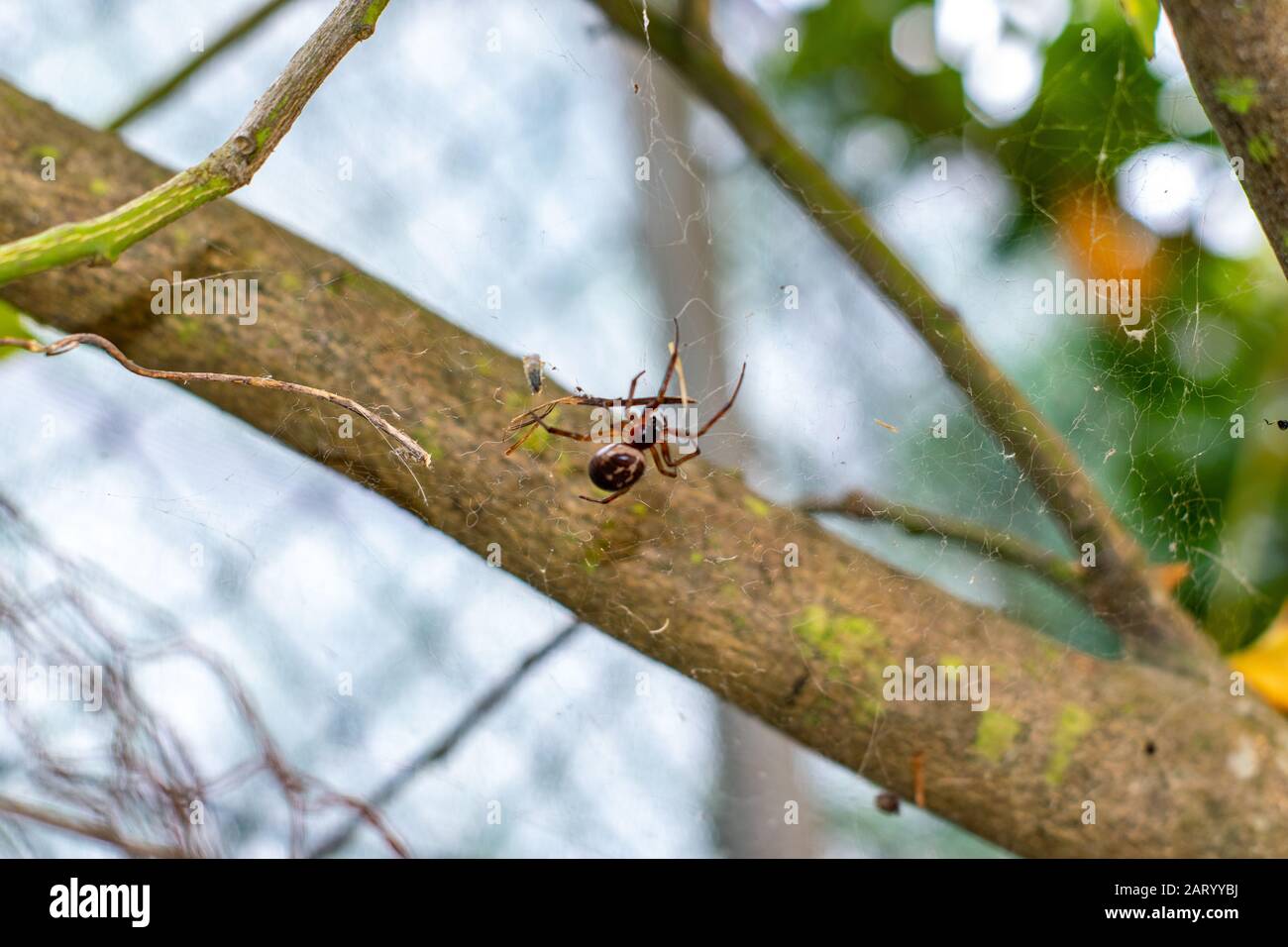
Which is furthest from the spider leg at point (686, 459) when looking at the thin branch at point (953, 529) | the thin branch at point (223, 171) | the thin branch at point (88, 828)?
the thin branch at point (88, 828)

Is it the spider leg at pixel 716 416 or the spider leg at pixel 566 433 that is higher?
the spider leg at pixel 716 416

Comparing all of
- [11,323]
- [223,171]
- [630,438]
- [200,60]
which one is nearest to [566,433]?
[630,438]

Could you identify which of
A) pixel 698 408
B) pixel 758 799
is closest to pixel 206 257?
pixel 698 408

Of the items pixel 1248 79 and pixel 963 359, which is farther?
pixel 963 359

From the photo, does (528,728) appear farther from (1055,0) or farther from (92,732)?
(1055,0)

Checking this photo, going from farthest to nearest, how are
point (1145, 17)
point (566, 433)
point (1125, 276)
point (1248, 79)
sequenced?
point (1125, 276) → point (566, 433) → point (1145, 17) → point (1248, 79)

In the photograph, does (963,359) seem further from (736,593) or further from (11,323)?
(11,323)

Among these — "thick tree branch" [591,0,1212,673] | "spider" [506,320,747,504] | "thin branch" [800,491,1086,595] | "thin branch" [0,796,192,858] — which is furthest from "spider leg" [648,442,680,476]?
"thin branch" [0,796,192,858]

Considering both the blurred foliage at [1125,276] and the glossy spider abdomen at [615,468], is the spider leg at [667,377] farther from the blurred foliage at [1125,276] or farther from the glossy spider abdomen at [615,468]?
the blurred foliage at [1125,276]
